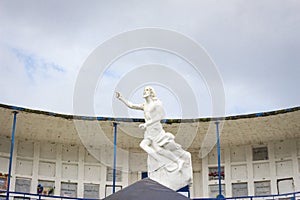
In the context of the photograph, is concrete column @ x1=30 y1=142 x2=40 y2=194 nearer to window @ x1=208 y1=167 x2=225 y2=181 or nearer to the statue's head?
window @ x1=208 y1=167 x2=225 y2=181

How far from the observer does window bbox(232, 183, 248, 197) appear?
22672 mm

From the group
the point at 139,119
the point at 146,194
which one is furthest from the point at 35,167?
the point at 146,194

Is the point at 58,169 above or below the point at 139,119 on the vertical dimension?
below

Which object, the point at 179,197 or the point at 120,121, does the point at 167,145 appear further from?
the point at 179,197

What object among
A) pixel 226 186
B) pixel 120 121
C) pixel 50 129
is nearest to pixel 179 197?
pixel 120 121

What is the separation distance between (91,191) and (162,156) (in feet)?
30.9

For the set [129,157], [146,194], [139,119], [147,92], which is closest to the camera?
[146,194]

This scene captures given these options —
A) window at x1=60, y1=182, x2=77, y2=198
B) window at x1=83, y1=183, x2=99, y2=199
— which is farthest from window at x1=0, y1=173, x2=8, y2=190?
window at x1=83, y1=183, x2=99, y2=199

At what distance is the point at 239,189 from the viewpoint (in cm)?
2284

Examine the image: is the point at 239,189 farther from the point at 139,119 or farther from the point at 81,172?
the point at 81,172

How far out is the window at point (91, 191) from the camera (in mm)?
23094

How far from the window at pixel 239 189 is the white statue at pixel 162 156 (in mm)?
8657

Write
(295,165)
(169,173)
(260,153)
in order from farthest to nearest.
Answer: (260,153) → (295,165) → (169,173)

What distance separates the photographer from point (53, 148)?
23.3 m
